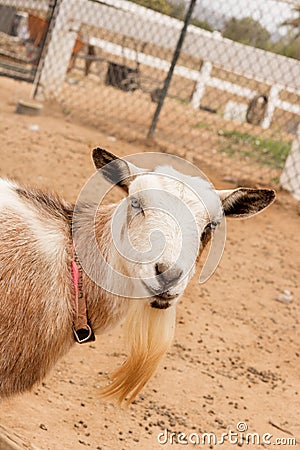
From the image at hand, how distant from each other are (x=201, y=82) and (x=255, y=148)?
150 inches

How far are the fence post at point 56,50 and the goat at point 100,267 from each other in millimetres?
6373

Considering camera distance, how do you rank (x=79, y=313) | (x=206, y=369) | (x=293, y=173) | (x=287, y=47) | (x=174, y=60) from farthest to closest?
1. (x=287, y=47)
2. (x=174, y=60)
3. (x=293, y=173)
4. (x=206, y=369)
5. (x=79, y=313)

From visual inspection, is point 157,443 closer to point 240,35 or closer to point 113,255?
point 113,255

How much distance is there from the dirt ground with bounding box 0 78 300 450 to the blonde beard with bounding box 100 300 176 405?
1.03 ft

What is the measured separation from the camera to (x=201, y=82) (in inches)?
504

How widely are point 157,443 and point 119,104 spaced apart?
7.89 metres

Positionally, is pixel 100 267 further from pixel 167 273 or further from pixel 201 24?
pixel 201 24

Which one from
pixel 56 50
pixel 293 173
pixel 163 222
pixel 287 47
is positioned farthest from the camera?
pixel 287 47

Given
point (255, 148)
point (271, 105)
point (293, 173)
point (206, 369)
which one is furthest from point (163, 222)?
point (271, 105)

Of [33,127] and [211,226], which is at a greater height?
[211,226]

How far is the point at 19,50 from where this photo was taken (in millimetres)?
17219

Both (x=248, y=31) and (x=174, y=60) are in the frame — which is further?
(x=248, y=31)

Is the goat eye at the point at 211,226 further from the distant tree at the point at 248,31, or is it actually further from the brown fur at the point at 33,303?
the distant tree at the point at 248,31

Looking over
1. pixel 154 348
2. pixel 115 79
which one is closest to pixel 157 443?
pixel 154 348
